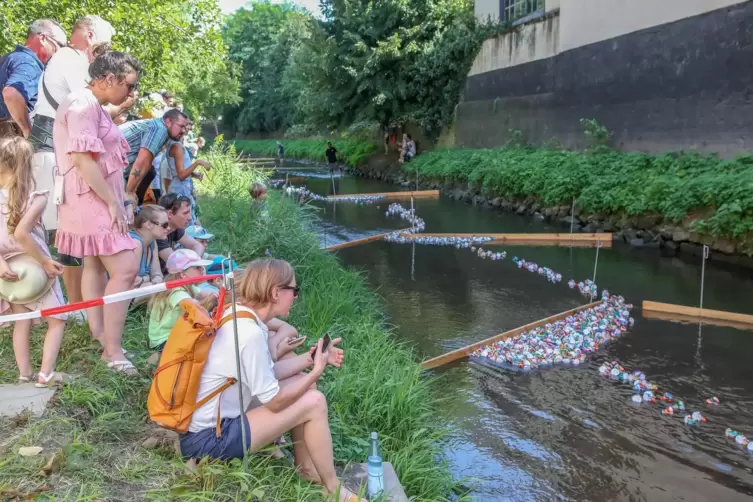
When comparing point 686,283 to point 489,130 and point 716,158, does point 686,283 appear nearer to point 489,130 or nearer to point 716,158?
point 716,158

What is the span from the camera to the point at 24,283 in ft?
10.6

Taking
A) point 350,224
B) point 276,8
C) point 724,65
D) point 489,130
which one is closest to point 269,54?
point 276,8

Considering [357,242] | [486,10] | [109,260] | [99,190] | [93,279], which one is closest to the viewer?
[99,190]

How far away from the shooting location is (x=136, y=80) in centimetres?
334

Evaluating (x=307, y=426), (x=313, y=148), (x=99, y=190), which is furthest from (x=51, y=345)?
(x=313, y=148)

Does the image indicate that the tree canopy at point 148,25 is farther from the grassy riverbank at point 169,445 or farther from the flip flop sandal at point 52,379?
the flip flop sandal at point 52,379

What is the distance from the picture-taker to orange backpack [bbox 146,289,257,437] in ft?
7.96

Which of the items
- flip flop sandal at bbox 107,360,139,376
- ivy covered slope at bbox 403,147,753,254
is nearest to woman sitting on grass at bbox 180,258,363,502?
flip flop sandal at bbox 107,360,139,376

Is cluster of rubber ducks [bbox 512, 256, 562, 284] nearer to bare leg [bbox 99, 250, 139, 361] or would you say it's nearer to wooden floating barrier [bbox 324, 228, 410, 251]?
wooden floating barrier [bbox 324, 228, 410, 251]

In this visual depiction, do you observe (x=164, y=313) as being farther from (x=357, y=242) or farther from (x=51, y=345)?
(x=357, y=242)

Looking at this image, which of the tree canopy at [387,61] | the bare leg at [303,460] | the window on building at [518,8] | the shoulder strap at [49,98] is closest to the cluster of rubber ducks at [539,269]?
the bare leg at [303,460]

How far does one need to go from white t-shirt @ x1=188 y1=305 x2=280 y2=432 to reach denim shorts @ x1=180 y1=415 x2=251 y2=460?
0.03 m

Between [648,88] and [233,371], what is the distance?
12.3 meters

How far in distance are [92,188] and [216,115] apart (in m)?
53.1
